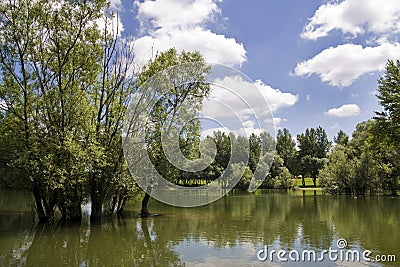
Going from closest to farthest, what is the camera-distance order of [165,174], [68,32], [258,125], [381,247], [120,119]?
1. [381,247]
2. [258,125]
3. [68,32]
4. [120,119]
5. [165,174]

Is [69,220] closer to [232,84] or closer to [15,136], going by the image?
[15,136]

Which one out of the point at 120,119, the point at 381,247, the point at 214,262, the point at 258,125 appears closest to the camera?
the point at 214,262

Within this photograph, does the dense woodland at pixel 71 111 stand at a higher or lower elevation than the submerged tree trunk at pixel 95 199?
higher

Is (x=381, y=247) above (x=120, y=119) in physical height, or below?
below

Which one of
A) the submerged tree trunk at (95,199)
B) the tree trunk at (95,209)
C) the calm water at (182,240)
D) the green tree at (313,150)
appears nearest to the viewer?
the calm water at (182,240)

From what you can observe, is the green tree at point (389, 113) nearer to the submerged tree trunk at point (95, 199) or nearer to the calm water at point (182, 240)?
the calm water at point (182, 240)

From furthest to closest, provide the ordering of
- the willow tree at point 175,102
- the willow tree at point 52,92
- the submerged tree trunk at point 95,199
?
the willow tree at point 175,102 < the submerged tree trunk at point 95,199 < the willow tree at point 52,92

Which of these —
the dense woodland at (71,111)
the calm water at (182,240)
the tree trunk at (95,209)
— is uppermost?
the dense woodland at (71,111)

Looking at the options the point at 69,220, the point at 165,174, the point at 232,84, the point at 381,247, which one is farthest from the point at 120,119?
the point at 381,247

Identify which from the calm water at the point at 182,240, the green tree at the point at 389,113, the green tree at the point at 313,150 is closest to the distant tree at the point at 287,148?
the green tree at the point at 313,150

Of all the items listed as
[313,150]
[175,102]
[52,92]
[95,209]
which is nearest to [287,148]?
[313,150]

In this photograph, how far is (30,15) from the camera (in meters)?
17.8

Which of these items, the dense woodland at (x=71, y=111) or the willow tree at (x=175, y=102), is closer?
the dense woodland at (x=71, y=111)

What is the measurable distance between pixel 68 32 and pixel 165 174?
10.7m
